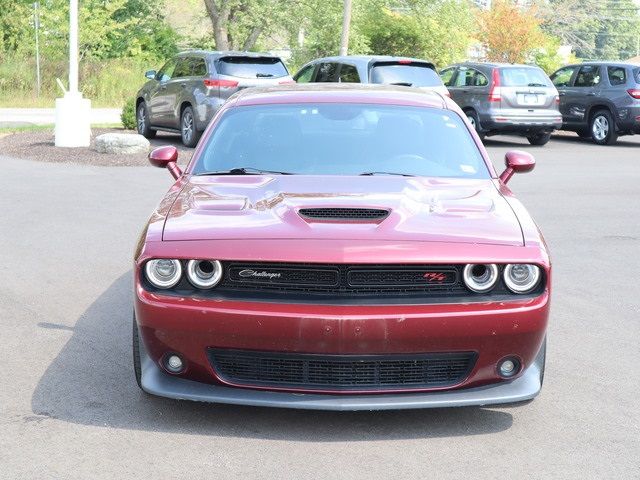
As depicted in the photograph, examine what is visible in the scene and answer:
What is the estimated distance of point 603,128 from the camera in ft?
80.8

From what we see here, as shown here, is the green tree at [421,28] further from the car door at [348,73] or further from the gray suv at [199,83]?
the car door at [348,73]

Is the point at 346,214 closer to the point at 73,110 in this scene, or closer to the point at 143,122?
the point at 73,110

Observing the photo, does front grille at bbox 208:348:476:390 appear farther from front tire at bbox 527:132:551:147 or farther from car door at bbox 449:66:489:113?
front tire at bbox 527:132:551:147

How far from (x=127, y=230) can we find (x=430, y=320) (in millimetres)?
6743

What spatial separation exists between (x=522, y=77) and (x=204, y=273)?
19.1m

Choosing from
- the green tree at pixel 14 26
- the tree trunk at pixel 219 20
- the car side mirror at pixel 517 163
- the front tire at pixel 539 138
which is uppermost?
the car side mirror at pixel 517 163

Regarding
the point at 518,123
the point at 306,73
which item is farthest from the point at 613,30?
the point at 306,73

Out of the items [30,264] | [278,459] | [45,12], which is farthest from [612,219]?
[45,12]

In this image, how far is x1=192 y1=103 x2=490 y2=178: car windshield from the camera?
6.37 m

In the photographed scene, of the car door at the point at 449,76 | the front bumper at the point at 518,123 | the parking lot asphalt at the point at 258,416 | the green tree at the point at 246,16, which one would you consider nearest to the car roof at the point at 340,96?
the parking lot asphalt at the point at 258,416

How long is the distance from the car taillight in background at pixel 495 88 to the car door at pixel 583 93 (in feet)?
8.80

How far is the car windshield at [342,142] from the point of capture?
637 centimetres

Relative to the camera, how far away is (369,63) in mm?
20188

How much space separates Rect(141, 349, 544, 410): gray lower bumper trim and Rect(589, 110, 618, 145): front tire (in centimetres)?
1997
